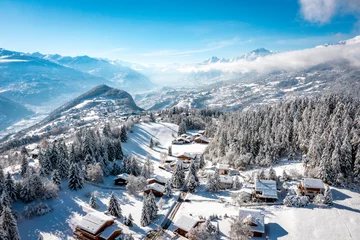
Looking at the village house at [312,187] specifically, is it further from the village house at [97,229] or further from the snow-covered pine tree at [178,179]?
the village house at [97,229]

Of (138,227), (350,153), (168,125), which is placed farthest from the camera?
(168,125)

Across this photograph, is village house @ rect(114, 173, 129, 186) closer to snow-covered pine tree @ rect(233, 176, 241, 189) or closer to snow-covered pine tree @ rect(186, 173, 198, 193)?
snow-covered pine tree @ rect(186, 173, 198, 193)

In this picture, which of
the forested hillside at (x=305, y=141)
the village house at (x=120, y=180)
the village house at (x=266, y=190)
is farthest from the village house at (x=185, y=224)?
the forested hillside at (x=305, y=141)

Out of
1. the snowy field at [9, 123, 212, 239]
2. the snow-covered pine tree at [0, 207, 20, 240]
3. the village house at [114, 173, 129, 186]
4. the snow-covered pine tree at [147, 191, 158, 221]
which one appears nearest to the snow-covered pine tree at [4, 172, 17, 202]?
the snowy field at [9, 123, 212, 239]

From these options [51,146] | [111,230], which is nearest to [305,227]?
[111,230]

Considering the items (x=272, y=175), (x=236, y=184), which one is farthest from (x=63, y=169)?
(x=272, y=175)

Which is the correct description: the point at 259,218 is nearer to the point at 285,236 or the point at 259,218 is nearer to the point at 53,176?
the point at 285,236
